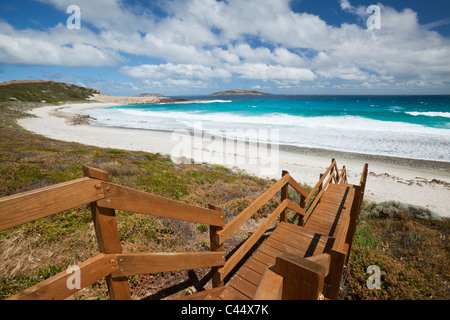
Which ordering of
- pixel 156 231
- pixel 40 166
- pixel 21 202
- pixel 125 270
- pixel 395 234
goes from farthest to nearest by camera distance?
pixel 40 166 → pixel 395 234 → pixel 156 231 → pixel 125 270 → pixel 21 202

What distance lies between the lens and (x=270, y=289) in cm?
120

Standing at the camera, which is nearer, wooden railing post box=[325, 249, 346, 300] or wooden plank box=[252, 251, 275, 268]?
wooden railing post box=[325, 249, 346, 300]

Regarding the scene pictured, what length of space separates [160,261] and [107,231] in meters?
0.72

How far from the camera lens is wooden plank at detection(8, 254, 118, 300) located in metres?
1.31

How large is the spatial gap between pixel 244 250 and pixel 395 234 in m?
5.89

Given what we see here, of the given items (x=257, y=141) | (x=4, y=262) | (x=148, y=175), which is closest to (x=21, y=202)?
(x=4, y=262)

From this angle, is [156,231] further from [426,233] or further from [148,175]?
[426,233]

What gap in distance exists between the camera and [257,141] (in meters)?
23.7

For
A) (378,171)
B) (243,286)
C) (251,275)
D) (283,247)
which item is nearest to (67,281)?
(243,286)

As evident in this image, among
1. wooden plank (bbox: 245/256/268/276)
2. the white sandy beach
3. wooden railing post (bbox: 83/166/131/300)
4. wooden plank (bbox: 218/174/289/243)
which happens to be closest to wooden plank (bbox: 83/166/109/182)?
wooden railing post (bbox: 83/166/131/300)

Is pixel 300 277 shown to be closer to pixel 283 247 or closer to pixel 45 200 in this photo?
pixel 45 200

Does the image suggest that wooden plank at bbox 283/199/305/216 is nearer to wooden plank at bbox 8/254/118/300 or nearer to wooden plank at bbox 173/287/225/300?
wooden plank at bbox 173/287/225/300

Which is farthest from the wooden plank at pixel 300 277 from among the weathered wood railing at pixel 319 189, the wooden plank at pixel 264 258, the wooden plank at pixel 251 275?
the weathered wood railing at pixel 319 189

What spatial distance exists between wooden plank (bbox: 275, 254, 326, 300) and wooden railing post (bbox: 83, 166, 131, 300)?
1239 mm
